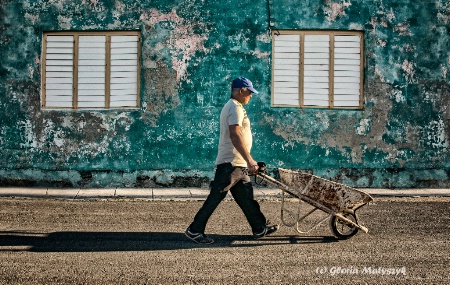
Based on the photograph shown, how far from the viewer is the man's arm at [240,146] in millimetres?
7582

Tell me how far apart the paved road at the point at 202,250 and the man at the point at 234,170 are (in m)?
0.21

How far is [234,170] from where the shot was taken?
→ 782 cm

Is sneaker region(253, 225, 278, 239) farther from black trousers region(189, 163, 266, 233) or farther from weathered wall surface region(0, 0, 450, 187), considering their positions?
weathered wall surface region(0, 0, 450, 187)

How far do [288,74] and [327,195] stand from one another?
6311mm

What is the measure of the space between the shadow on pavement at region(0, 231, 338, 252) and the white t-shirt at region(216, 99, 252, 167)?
0.97m

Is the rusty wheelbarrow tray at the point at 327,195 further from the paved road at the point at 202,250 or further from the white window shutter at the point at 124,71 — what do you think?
the white window shutter at the point at 124,71

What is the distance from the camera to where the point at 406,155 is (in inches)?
544

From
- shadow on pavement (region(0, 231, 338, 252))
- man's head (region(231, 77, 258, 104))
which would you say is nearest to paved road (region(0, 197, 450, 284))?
shadow on pavement (region(0, 231, 338, 252))

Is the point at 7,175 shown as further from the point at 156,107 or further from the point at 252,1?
the point at 252,1

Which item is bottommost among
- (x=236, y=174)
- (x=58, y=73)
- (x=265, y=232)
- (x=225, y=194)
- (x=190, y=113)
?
(x=265, y=232)

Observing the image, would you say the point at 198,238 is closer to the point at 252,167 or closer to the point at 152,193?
A: the point at 252,167

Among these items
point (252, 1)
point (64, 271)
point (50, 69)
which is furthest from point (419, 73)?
point (64, 271)

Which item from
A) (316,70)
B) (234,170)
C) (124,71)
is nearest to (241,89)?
(234,170)

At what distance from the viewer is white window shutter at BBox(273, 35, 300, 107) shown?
1382 cm
